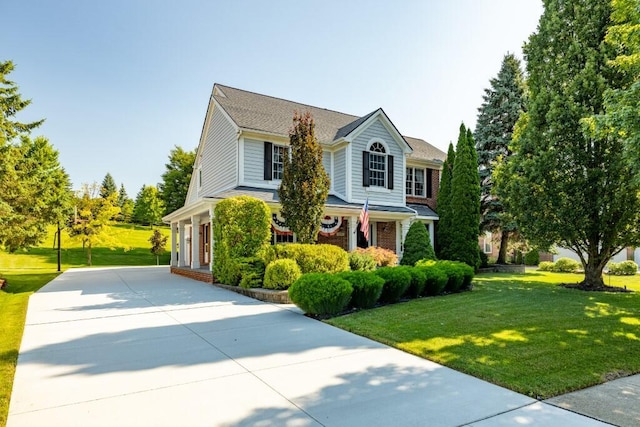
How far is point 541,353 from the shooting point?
5.22 m

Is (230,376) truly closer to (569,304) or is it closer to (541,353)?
(541,353)

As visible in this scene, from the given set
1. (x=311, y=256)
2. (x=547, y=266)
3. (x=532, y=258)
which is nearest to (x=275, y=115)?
(x=311, y=256)

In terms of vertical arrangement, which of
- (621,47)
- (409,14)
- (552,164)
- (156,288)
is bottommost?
(156,288)

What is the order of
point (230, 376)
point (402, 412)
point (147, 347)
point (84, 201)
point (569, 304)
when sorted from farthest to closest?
point (84, 201), point (569, 304), point (147, 347), point (230, 376), point (402, 412)

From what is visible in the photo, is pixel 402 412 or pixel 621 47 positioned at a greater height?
pixel 621 47

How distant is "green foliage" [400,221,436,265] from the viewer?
614 inches

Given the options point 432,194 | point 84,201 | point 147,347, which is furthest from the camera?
point 84,201

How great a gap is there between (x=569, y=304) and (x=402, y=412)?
25.9 feet

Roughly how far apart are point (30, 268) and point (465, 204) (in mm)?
28586

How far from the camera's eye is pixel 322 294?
302 inches

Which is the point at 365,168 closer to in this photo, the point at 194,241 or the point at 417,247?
the point at 417,247

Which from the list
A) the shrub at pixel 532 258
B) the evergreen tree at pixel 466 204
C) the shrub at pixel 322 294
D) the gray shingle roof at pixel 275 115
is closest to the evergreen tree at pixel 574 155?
the evergreen tree at pixel 466 204

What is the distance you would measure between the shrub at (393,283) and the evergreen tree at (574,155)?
643 centimetres

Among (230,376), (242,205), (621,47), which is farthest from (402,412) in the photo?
(621,47)
